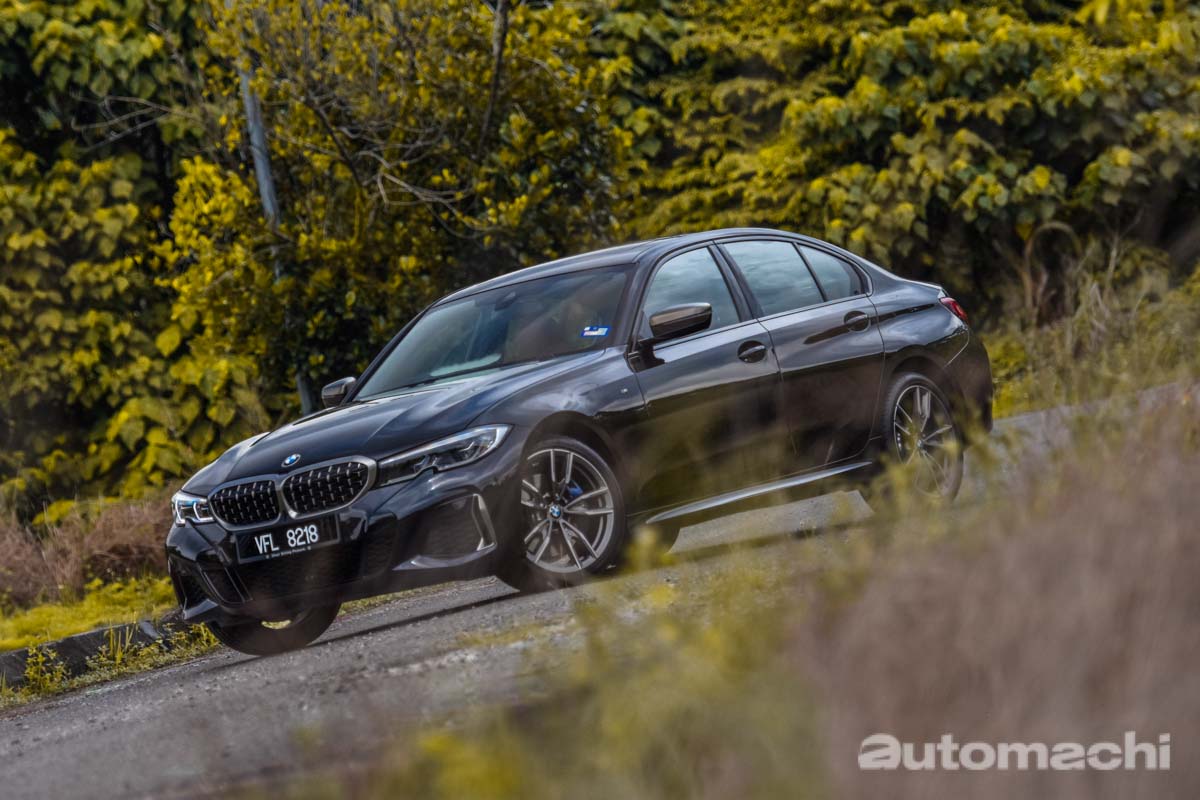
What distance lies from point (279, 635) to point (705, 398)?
218 centimetres

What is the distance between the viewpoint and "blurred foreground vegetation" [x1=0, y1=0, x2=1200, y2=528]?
1338 cm

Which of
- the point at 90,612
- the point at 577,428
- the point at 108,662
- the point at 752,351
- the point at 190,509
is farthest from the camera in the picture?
the point at 90,612

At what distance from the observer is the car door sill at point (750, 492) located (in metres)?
7.79

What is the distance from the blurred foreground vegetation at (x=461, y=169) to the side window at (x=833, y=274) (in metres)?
4.16

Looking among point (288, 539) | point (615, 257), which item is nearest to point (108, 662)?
point (288, 539)

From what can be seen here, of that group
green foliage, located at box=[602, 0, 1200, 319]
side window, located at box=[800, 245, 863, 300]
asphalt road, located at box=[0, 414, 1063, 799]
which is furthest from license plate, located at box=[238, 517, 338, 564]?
green foliage, located at box=[602, 0, 1200, 319]

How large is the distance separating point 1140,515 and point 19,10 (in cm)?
1454

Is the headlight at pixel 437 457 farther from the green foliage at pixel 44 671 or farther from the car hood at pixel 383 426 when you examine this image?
the green foliage at pixel 44 671

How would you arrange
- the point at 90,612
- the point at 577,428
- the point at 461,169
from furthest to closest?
the point at 461,169 < the point at 90,612 < the point at 577,428

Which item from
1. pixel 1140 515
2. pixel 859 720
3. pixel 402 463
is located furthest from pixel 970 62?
pixel 859 720

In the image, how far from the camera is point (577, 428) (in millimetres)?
7582

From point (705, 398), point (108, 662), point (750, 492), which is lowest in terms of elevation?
point (108, 662)

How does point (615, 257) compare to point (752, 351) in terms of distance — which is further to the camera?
point (615, 257)

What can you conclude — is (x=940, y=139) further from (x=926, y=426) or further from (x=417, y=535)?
(x=417, y=535)
